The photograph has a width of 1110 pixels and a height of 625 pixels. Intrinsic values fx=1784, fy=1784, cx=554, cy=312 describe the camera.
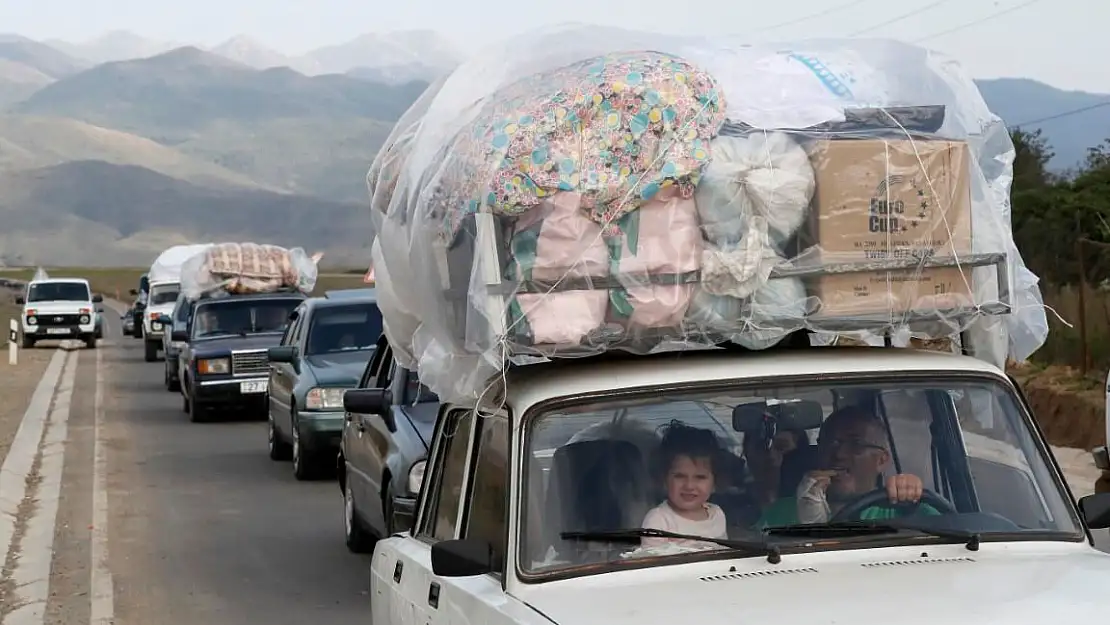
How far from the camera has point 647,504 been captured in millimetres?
4992

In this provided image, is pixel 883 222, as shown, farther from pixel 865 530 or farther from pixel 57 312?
pixel 57 312

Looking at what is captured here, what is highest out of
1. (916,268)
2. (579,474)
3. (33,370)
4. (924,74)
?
(924,74)

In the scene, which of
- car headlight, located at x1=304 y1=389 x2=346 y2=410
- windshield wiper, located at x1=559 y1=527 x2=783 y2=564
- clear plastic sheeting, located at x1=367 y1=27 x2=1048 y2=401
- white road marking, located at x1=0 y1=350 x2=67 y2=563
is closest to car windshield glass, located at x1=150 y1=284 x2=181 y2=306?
white road marking, located at x1=0 y1=350 x2=67 y2=563

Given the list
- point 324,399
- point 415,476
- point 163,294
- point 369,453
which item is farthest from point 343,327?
point 163,294

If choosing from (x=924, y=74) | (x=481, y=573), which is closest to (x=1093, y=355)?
(x=924, y=74)

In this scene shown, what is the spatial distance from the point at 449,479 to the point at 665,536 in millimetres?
1225

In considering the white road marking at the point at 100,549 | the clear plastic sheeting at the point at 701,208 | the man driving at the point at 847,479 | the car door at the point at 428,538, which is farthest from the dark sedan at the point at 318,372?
the man driving at the point at 847,479

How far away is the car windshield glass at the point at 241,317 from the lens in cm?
2386

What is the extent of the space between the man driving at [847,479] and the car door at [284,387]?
11.6 metres

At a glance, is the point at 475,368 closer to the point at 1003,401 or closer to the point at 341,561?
the point at 1003,401

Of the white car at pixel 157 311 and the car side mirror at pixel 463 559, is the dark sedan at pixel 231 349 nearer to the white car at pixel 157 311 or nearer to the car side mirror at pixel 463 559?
the white car at pixel 157 311

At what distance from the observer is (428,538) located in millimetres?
5934

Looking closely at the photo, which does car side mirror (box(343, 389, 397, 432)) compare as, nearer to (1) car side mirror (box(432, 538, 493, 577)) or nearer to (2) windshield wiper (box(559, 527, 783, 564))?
(1) car side mirror (box(432, 538, 493, 577))

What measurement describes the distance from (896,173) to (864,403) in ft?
2.30
